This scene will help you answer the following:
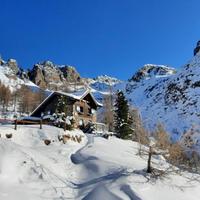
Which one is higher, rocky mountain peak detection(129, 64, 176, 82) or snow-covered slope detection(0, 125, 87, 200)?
rocky mountain peak detection(129, 64, 176, 82)

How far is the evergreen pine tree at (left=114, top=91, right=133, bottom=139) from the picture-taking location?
→ 4759cm

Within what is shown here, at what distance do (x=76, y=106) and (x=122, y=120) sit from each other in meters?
8.11

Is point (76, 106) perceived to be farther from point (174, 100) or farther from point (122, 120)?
point (174, 100)

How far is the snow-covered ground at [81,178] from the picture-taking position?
1786 cm

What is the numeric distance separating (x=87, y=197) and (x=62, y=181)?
285 cm

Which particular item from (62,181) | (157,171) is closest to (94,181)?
(62,181)

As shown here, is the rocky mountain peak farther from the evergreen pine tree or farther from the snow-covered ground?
the snow-covered ground

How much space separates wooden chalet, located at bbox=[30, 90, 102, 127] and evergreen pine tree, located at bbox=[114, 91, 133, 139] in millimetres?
5771

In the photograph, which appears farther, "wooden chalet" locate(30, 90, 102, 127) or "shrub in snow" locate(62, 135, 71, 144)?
"wooden chalet" locate(30, 90, 102, 127)

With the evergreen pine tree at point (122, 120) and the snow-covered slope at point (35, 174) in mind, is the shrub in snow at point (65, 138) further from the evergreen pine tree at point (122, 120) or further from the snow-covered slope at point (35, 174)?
the evergreen pine tree at point (122, 120)

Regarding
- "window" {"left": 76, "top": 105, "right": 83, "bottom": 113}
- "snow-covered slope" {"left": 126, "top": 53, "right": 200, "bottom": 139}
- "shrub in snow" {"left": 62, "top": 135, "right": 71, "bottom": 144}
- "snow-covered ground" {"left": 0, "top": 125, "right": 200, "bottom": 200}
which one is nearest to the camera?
"snow-covered ground" {"left": 0, "top": 125, "right": 200, "bottom": 200}

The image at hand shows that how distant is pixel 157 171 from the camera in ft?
69.6

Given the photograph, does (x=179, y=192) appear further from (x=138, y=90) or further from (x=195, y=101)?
(x=138, y=90)

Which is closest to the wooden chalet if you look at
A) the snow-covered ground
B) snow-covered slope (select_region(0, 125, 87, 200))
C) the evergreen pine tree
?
the evergreen pine tree
